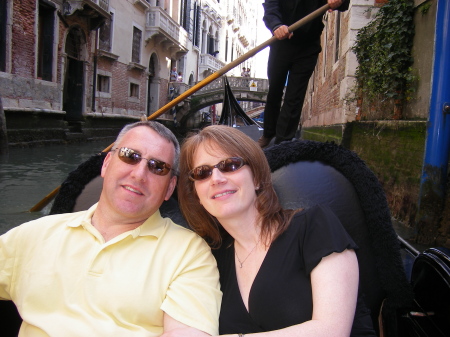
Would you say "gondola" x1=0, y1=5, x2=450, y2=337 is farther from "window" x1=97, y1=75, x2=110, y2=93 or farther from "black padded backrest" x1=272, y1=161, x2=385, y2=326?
"window" x1=97, y1=75, x2=110, y2=93

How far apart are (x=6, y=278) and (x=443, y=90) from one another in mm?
1909

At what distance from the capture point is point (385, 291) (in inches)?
34.1

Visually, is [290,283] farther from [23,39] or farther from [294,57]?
[23,39]

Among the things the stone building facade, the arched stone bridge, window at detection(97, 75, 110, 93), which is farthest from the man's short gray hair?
the arched stone bridge

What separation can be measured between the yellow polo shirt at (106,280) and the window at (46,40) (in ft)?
21.8

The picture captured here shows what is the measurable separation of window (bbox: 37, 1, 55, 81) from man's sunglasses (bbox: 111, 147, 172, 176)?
21.8ft

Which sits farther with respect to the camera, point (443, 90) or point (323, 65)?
point (323, 65)

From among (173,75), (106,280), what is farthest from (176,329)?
(173,75)

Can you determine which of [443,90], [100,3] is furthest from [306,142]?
[100,3]

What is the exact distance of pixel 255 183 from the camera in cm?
85

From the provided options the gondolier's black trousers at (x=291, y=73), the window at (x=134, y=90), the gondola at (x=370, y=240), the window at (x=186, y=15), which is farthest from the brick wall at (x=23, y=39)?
the window at (x=186, y=15)

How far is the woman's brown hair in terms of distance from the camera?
32.6 inches

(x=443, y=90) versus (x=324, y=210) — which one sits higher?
(x=443, y=90)

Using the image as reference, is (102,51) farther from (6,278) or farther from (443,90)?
(6,278)
